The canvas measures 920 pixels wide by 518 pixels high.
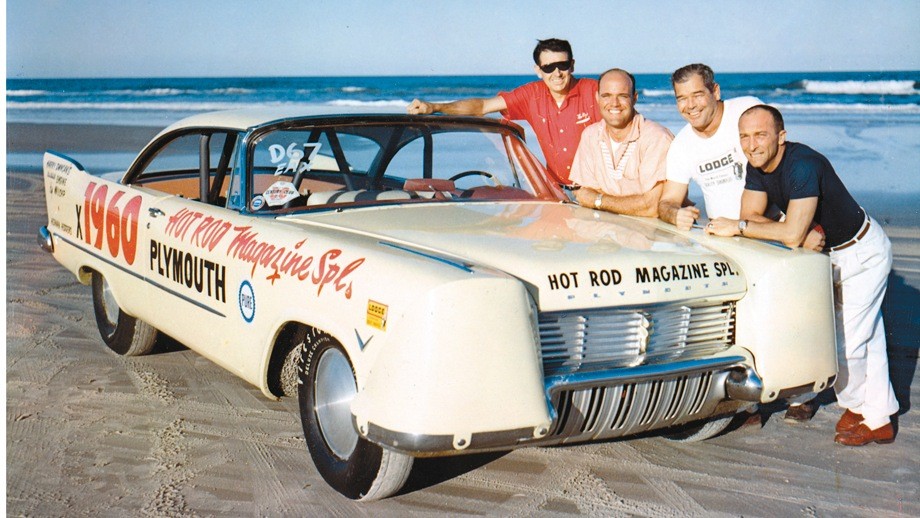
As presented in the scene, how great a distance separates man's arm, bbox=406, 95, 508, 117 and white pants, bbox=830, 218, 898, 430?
2162 mm

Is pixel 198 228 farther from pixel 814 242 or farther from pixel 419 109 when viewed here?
pixel 814 242

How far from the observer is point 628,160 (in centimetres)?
529

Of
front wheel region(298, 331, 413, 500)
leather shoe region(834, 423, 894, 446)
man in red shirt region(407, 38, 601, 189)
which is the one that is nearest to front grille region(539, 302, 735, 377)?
front wheel region(298, 331, 413, 500)

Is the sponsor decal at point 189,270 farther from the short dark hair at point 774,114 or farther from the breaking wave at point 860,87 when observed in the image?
the breaking wave at point 860,87

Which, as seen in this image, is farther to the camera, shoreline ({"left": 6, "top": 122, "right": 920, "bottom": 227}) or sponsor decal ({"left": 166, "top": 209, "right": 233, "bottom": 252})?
shoreline ({"left": 6, "top": 122, "right": 920, "bottom": 227})

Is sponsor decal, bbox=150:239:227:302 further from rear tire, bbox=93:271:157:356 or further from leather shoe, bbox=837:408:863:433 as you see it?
leather shoe, bbox=837:408:863:433

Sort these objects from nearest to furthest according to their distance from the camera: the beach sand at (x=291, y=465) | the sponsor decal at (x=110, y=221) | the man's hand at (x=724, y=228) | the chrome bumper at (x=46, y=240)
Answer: the beach sand at (x=291, y=465) < the man's hand at (x=724, y=228) < the sponsor decal at (x=110, y=221) < the chrome bumper at (x=46, y=240)

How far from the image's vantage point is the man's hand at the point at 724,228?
4.35 m

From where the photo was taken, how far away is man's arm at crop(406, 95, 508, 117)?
5.26 meters

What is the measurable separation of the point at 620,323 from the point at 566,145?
248 centimetres

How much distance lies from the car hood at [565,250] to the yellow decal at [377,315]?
334 mm

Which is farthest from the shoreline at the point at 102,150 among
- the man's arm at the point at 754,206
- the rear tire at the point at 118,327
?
the rear tire at the point at 118,327

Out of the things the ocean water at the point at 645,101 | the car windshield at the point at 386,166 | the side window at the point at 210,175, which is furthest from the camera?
the ocean water at the point at 645,101

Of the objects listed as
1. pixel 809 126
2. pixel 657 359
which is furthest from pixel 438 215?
pixel 809 126
